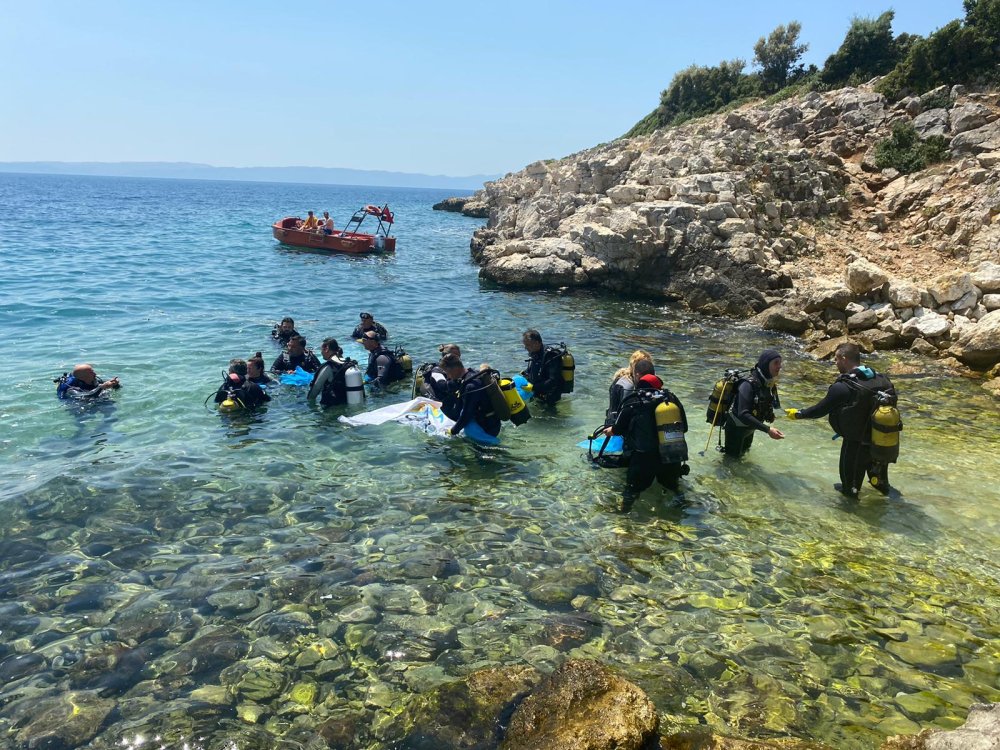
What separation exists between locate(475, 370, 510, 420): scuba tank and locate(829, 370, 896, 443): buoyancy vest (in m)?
4.05

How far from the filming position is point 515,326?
63.3 feet

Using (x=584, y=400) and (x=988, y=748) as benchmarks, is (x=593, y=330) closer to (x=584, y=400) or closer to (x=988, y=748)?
(x=584, y=400)

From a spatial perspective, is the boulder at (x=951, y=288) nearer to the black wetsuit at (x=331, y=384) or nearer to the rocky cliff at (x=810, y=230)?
the rocky cliff at (x=810, y=230)

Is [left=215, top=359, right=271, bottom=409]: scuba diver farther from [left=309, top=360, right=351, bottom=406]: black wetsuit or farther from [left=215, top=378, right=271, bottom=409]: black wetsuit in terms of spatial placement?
[left=309, top=360, right=351, bottom=406]: black wetsuit

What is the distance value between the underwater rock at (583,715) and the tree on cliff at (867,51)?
42.6 m

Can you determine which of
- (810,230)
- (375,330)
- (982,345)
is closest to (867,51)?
(810,230)

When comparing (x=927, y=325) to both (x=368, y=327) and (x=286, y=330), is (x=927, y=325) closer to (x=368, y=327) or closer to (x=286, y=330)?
(x=368, y=327)

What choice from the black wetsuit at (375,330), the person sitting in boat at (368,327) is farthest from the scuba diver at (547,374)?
the black wetsuit at (375,330)

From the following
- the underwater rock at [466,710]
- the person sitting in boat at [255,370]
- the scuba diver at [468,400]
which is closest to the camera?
the underwater rock at [466,710]

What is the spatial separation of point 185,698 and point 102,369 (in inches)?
439

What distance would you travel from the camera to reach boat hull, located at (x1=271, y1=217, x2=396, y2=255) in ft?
114

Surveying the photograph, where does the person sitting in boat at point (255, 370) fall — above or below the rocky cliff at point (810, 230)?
below

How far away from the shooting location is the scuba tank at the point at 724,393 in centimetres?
820

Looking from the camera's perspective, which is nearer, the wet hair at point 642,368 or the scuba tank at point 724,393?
the wet hair at point 642,368
